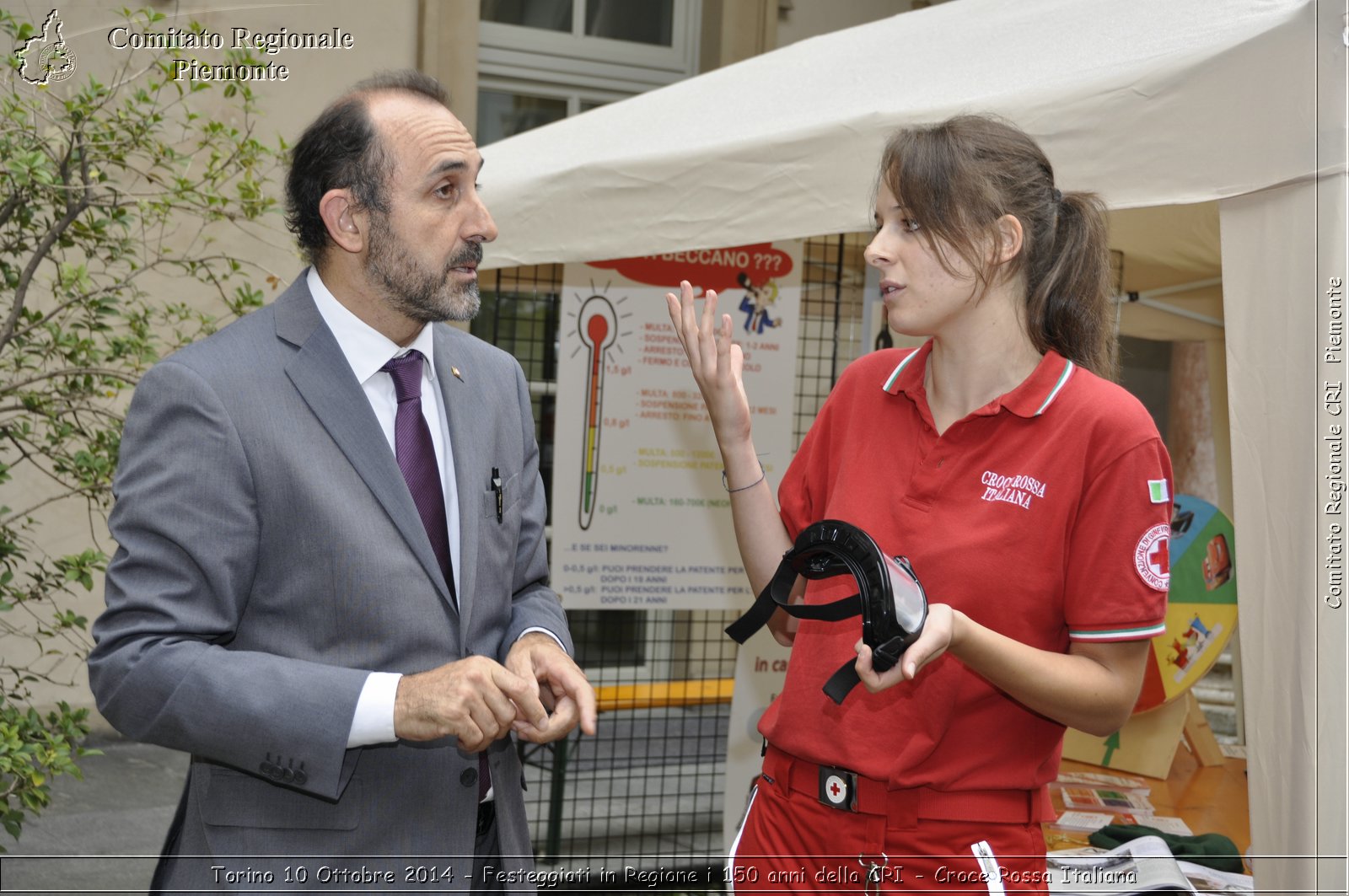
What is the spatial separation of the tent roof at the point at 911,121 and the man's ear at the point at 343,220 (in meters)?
1.29

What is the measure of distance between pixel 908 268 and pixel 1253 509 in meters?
0.83

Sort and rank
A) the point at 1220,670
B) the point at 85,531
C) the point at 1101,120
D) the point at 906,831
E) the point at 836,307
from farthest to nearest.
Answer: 1. the point at 1220,670
2. the point at 85,531
3. the point at 836,307
4. the point at 1101,120
5. the point at 906,831

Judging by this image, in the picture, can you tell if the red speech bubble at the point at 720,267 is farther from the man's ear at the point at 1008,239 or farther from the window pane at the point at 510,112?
the window pane at the point at 510,112

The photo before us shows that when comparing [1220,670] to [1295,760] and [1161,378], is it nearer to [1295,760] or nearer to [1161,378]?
[1161,378]

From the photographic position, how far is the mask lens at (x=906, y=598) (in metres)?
1.57

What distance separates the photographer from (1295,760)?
2.03 metres

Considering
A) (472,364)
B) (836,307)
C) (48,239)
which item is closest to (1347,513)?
(472,364)

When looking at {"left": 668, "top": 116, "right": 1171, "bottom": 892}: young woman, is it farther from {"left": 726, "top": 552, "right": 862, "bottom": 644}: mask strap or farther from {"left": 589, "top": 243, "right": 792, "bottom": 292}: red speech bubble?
{"left": 589, "top": 243, "right": 792, "bottom": 292}: red speech bubble

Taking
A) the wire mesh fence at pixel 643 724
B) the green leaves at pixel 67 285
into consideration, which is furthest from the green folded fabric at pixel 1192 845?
the green leaves at pixel 67 285

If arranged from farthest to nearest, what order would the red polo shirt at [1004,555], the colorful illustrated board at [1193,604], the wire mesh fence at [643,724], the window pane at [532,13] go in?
the window pane at [532,13] → the wire mesh fence at [643,724] → the colorful illustrated board at [1193,604] → the red polo shirt at [1004,555]

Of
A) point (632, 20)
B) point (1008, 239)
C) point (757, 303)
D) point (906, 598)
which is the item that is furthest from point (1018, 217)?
point (632, 20)

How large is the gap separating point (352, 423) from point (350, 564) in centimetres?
22

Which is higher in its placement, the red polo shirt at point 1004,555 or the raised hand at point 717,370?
the raised hand at point 717,370

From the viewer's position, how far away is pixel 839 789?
72.7 inches
